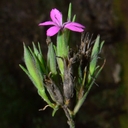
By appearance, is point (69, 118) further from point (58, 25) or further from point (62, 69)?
point (58, 25)

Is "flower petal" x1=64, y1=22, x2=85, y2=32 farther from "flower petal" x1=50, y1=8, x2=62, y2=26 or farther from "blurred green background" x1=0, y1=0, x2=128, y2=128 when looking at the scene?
"blurred green background" x1=0, y1=0, x2=128, y2=128

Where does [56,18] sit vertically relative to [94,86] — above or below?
above

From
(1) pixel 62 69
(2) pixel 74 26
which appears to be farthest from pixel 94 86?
(2) pixel 74 26

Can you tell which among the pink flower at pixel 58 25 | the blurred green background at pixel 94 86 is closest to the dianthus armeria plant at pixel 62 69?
the pink flower at pixel 58 25

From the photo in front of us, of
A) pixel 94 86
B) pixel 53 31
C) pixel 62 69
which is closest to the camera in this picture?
pixel 53 31

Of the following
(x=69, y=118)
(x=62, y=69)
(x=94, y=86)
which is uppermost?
(x=62, y=69)

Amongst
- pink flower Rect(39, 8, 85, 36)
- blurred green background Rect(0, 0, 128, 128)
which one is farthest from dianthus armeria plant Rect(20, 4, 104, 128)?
blurred green background Rect(0, 0, 128, 128)
